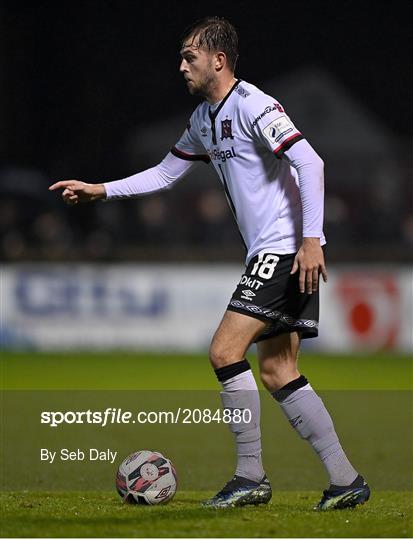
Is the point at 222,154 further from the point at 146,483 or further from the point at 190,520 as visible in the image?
the point at 190,520

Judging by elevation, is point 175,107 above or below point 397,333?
above

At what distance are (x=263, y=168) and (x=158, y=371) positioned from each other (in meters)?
8.16

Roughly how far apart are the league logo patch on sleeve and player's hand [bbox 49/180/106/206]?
103 centimetres

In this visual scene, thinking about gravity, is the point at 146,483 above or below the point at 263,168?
below

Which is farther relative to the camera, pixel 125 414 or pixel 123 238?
pixel 123 238

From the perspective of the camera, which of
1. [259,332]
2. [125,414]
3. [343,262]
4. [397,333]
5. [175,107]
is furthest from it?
[175,107]

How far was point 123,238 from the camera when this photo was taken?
1830cm

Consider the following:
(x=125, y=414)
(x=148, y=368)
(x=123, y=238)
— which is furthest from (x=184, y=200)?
(x=125, y=414)

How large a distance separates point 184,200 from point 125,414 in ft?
28.8

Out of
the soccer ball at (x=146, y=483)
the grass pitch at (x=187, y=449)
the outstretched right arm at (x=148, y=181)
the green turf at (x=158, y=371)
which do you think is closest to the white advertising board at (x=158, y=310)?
the green turf at (x=158, y=371)

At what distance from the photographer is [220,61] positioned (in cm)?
596

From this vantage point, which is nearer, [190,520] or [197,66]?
[190,520]

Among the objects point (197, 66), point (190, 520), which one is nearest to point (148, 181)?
point (197, 66)

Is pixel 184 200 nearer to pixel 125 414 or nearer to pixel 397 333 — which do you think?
pixel 397 333
